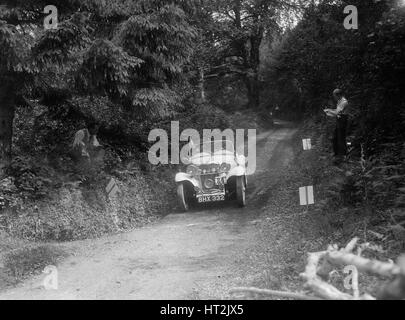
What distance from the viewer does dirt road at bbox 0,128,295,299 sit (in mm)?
6309

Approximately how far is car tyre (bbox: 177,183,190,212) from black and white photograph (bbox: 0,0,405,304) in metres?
0.03

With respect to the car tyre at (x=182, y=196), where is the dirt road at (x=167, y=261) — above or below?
below

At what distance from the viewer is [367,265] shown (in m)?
3.58

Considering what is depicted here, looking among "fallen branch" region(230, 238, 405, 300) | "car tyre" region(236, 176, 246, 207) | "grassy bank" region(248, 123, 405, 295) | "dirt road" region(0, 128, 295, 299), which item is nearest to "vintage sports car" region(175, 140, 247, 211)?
"car tyre" region(236, 176, 246, 207)

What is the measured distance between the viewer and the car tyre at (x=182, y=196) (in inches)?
472

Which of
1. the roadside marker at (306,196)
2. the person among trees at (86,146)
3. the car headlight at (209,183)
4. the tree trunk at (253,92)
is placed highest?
the tree trunk at (253,92)

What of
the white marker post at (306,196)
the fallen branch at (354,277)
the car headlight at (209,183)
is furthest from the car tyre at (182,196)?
the fallen branch at (354,277)

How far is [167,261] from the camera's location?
7.95 meters

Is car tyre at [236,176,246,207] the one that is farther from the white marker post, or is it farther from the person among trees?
the person among trees

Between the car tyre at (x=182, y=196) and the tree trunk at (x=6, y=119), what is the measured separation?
13.4ft

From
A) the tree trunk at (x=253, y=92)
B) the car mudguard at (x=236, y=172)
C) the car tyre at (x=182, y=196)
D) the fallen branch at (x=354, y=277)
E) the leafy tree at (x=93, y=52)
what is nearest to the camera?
the fallen branch at (x=354, y=277)

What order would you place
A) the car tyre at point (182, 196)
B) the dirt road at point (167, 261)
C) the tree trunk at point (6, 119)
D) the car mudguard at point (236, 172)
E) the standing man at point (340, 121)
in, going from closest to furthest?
the dirt road at point (167, 261) < the tree trunk at point (6, 119) < the standing man at point (340, 121) < the car mudguard at point (236, 172) < the car tyre at point (182, 196)

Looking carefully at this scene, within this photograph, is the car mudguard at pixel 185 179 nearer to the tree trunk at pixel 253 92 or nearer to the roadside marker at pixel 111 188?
the roadside marker at pixel 111 188

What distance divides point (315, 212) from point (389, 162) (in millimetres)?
1626
